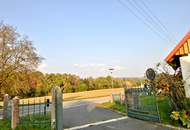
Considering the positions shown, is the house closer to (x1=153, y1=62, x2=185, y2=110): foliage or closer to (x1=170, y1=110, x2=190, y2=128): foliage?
(x1=153, y1=62, x2=185, y2=110): foliage

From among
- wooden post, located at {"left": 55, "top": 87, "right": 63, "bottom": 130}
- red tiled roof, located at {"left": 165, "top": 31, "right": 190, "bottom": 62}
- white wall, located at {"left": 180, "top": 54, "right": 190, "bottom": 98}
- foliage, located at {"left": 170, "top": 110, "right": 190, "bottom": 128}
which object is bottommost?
foliage, located at {"left": 170, "top": 110, "right": 190, "bottom": 128}

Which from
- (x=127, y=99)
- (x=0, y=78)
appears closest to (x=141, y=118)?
(x=127, y=99)

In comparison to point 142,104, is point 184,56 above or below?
above

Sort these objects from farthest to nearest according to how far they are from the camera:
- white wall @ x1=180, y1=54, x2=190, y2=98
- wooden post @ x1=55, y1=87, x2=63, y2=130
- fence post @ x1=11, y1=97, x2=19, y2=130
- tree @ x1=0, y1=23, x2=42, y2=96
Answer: tree @ x1=0, y1=23, x2=42, y2=96
fence post @ x1=11, y1=97, x2=19, y2=130
white wall @ x1=180, y1=54, x2=190, y2=98
wooden post @ x1=55, y1=87, x2=63, y2=130

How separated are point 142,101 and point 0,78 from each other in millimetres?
24580

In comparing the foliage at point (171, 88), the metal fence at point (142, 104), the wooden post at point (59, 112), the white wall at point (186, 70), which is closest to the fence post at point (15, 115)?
the wooden post at point (59, 112)

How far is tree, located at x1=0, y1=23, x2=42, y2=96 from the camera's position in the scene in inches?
1305

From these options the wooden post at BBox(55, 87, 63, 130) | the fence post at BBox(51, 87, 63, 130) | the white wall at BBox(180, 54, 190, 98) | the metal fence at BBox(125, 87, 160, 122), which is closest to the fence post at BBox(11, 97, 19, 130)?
the fence post at BBox(51, 87, 63, 130)

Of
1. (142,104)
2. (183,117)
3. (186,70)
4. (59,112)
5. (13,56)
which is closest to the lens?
(59,112)

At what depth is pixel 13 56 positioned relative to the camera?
1345 inches

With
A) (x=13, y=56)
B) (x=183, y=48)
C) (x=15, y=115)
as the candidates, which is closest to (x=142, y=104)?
(x=183, y=48)

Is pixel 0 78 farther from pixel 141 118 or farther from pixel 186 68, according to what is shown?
pixel 186 68

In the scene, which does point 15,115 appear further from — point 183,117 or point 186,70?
point 186,70

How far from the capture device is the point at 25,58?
34.8 m
